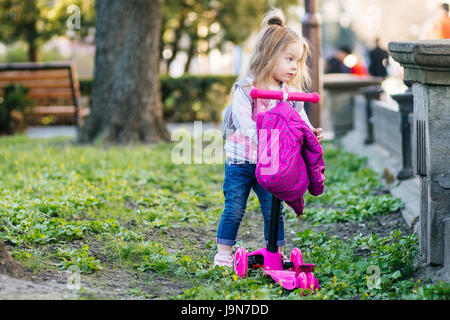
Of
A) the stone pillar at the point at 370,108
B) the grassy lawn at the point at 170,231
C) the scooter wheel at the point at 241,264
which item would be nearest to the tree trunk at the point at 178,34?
the stone pillar at the point at 370,108

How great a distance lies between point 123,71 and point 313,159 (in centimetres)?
629

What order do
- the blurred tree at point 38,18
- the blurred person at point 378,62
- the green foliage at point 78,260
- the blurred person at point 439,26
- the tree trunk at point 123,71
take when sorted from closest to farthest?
the green foliage at point 78,260 → the blurred person at point 439,26 → the tree trunk at point 123,71 → the blurred person at point 378,62 → the blurred tree at point 38,18

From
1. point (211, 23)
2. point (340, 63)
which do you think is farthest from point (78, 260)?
point (211, 23)

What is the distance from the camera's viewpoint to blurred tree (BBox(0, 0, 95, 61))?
63.4 feet

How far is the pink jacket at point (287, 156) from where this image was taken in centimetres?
358

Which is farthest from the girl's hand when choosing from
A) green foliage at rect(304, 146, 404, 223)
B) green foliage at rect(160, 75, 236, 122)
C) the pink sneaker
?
green foliage at rect(160, 75, 236, 122)

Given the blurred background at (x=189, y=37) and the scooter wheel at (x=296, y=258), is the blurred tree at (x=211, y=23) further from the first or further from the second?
the scooter wheel at (x=296, y=258)

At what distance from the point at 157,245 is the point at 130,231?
0.39 m

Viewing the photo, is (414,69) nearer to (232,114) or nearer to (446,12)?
(232,114)

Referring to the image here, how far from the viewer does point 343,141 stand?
10258mm

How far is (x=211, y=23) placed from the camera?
2023cm

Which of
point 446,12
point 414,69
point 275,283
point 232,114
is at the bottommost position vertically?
point 275,283

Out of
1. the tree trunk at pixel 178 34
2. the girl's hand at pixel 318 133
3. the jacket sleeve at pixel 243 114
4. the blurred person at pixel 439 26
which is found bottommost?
the girl's hand at pixel 318 133
